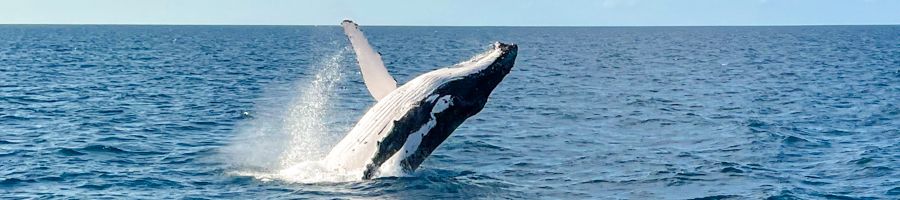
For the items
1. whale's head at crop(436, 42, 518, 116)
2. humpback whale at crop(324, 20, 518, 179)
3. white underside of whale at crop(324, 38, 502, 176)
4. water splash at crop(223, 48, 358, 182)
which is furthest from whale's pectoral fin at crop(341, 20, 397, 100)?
water splash at crop(223, 48, 358, 182)

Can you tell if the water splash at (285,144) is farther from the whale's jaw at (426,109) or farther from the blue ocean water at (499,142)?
the whale's jaw at (426,109)

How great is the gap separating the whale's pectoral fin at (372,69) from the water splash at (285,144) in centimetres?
158

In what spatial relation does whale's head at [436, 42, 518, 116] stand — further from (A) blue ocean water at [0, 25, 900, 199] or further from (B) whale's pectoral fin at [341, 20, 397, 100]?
(A) blue ocean water at [0, 25, 900, 199]

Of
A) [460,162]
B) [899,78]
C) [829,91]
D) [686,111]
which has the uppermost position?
[899,78]

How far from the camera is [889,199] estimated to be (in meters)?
17.2

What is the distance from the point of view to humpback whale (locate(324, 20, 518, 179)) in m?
14.9

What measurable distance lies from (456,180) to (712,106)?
17.9 meters

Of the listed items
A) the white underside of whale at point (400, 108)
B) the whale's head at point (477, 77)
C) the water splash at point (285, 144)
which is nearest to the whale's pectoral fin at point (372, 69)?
the white underside of whale at point (400, 108)

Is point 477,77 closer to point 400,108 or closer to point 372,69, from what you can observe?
point 400,108

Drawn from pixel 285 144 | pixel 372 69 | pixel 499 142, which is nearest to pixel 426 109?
pixel 372 69

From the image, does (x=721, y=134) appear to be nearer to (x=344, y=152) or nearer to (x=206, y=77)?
(x=344, y=152)

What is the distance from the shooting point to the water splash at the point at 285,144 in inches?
696

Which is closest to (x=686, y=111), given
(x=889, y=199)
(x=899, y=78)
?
(x=889, y=199)

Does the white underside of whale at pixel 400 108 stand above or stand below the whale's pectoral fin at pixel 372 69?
below
